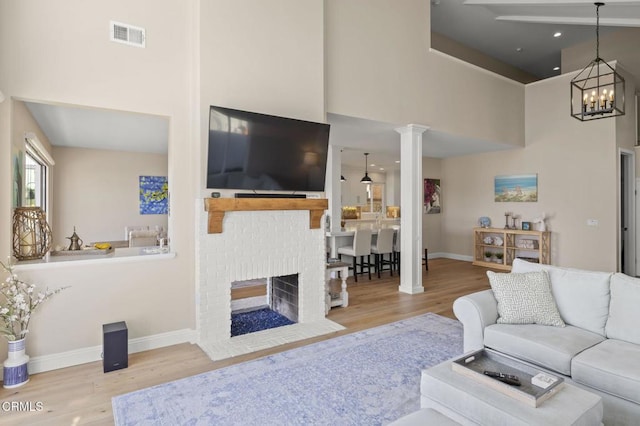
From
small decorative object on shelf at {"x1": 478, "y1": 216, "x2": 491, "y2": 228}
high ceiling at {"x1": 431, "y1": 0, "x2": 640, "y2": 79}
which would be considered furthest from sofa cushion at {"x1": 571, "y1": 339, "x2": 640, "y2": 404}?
small decorative object on shelf at {"x1": 478, "y1": 216, "x2": 491, "y2": 228}

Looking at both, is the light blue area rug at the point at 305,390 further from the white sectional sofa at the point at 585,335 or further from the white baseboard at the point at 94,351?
the white baseboard at the point at 94,351

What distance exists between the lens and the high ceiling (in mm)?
5852

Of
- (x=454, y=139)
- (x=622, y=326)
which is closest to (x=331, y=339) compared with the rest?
(x=622, y=326)

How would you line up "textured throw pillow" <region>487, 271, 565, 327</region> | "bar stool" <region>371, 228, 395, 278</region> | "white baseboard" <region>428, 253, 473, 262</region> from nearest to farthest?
"textured throw pillow" <region>487, 271, 565, 327</region>, "bar stool" <region>371, 228, 395, 278</region>, "white baseboard" <region>428, 253, 473, 262</region>

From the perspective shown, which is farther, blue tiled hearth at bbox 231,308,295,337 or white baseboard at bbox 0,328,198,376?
blue tiled hearth at bbox 231,308,295,337

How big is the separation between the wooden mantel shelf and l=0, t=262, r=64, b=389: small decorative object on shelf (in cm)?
152

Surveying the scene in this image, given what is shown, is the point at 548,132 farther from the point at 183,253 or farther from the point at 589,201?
the point at 183,253

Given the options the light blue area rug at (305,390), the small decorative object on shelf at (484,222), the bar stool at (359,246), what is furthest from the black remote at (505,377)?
the small decorative object on shelf at (484,222)

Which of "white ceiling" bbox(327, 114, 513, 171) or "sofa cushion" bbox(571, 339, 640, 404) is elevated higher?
"white ceiling" bbox(327, 114, 513, 171)

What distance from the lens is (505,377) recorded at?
189 centimetres

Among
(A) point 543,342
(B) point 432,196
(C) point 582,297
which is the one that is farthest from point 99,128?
(B) point 432,196

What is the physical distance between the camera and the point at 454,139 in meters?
6.75

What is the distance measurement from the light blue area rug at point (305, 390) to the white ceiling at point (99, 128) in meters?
3.07

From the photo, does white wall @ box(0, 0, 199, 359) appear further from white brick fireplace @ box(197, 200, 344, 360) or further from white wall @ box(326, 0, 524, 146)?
white wall @ box(326, 0, 524, 146)
